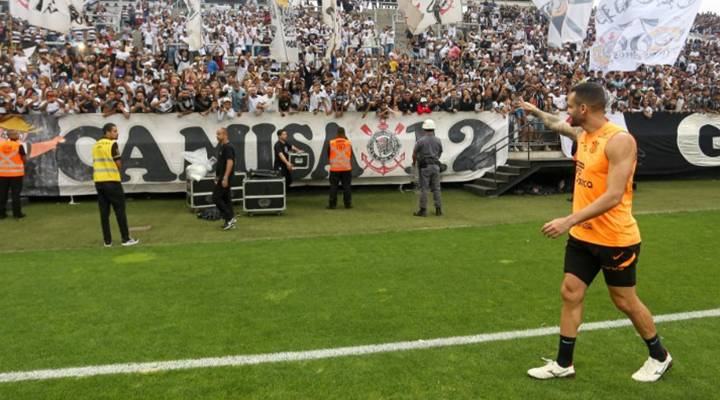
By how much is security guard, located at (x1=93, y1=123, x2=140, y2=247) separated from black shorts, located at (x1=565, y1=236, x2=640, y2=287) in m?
7.30

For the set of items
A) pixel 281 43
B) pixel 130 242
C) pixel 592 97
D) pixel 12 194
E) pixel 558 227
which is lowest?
pixel 130 242

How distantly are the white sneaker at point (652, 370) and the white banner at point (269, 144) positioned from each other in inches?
358

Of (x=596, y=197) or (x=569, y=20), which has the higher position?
(x=569, y=20)

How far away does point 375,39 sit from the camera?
26281 millimetres

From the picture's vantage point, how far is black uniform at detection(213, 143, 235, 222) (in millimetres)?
10086

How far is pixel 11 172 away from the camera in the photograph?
38.7 feet

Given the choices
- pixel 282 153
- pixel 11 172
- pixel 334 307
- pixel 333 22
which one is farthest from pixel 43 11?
pixel 334 307

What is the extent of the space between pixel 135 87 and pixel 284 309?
11.8m

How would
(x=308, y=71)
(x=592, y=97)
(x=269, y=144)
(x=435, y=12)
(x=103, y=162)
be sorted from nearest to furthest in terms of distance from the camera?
(x=592, y=97) < (x=103, y=162) < (x=269, y=144) < (x=435, y=12) < (x=308, y=71)

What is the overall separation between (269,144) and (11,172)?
563 centimetres

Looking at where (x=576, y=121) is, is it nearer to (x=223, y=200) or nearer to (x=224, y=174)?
(x=224, y=174)

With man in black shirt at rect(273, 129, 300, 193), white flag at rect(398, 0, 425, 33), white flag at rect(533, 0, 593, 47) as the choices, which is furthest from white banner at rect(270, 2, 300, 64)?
white flag at rect(533, 0, 593, 47)

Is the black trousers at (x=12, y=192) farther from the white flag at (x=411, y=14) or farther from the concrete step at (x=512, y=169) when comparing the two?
the white flag at (x=411, y=14)

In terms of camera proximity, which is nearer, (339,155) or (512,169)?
(339,155)
